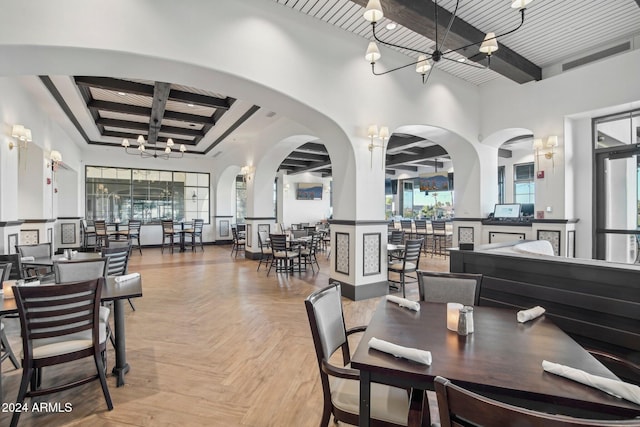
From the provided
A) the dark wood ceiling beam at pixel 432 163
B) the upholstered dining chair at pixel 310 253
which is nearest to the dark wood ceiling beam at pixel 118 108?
the upholstered dining chair at pixel 310 253

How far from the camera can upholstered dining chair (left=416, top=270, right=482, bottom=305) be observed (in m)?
2.24

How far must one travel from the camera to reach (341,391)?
1.62 m

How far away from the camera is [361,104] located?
15.6 feet

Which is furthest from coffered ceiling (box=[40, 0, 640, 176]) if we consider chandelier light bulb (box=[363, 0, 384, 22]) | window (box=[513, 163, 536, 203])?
window (box=[513, 163, 536, 203])

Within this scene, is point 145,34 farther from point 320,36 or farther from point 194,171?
point 194,171

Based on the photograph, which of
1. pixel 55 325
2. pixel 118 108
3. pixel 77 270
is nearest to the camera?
pixel 55 325

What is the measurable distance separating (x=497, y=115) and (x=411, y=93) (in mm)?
2028

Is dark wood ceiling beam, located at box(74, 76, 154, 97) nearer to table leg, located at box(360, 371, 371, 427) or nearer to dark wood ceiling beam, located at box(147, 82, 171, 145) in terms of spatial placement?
dark wood ceiling beam, located at box(147, 82, 171, 145)

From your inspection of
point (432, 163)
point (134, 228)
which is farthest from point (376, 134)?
point (134, 228)

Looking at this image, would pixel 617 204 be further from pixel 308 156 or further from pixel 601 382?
pixel 308 156

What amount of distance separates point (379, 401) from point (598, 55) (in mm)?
6343

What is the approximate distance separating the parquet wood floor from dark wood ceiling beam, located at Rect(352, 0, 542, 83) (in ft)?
12.2

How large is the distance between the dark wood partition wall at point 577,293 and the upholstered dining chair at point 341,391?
1603mm

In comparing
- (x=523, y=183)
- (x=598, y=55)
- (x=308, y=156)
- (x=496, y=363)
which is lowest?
(x=496, y=363)
